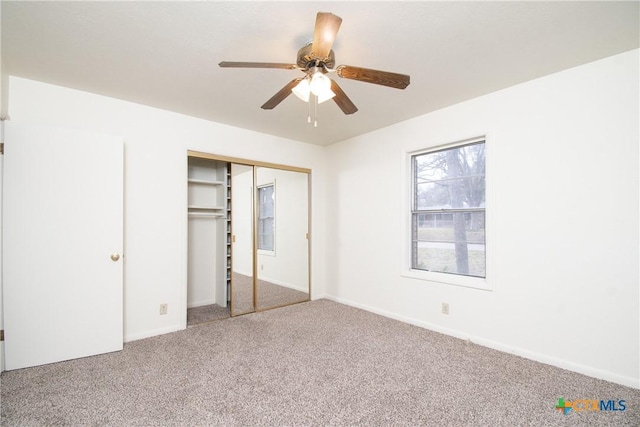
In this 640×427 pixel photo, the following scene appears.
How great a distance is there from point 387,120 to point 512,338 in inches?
101

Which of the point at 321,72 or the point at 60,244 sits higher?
the point at 321,72

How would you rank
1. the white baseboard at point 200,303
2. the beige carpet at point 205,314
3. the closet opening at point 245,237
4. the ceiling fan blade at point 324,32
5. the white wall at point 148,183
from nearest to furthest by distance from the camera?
the ceiling fan blade at point 324,32 → the white wall at point 148,183 → the beige carpet at point 205,314 → the closet opening at point 245,237 → the white baseboard at point 200,303

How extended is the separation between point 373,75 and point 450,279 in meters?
2.28

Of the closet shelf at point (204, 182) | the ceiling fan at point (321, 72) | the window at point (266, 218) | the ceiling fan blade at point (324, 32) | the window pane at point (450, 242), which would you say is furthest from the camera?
the window at point (266, 218)

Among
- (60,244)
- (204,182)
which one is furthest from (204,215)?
(60,244)

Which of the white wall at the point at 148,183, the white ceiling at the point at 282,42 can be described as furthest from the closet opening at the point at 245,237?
the white ceiling at the point at 282,42

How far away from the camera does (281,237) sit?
4.18m

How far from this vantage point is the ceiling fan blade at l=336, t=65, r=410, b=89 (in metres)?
1.71

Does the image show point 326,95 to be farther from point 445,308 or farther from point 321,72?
point 445,308

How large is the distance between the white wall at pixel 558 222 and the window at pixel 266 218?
6.43 feet

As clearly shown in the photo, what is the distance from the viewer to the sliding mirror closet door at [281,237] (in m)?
4.01

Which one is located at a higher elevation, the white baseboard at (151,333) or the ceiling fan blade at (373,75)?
the ceiling fan blade at (373,75)

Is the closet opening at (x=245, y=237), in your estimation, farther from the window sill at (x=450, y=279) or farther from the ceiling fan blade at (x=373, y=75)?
the ceiling fan blade at (x=373, y=75)

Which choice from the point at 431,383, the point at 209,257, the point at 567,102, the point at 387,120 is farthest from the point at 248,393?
the point at 567,102
